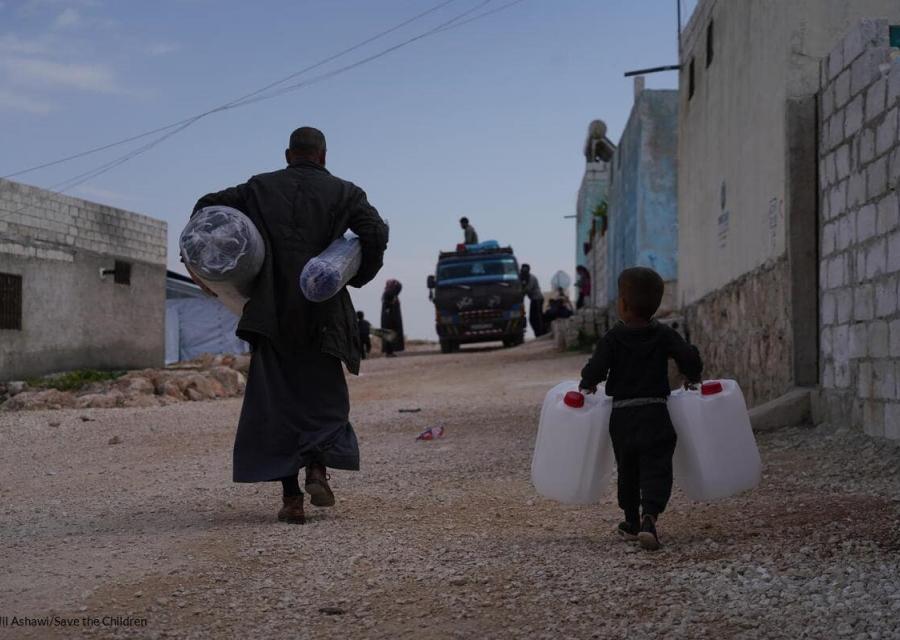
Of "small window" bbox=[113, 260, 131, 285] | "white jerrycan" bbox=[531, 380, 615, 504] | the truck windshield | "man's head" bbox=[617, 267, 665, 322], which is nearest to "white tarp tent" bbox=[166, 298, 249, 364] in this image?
the truck windshield

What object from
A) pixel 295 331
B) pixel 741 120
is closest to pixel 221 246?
pixel 295 331

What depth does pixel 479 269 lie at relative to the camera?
993 inches

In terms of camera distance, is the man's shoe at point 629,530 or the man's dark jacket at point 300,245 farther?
the man's dark jacket at point 300,245

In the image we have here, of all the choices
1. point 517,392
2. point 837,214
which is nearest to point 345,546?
point 837,214

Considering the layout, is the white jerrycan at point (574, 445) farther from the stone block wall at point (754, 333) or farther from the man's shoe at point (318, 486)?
the stone block wall at point (754, 333)

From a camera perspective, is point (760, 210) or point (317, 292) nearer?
point (317, 292)

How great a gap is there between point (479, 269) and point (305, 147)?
66.2 ft

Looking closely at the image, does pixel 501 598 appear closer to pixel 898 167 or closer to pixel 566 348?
pixel 898 167

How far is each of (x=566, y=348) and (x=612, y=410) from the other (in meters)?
16.5

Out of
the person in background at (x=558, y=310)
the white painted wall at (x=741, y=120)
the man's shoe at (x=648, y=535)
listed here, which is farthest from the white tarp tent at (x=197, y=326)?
the man's shoe at (x=648, y=535)

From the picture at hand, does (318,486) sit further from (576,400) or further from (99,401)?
(99,401)

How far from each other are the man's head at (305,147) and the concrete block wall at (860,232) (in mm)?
3212

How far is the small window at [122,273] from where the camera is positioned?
19188 mm

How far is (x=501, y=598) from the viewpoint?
11.1ft
